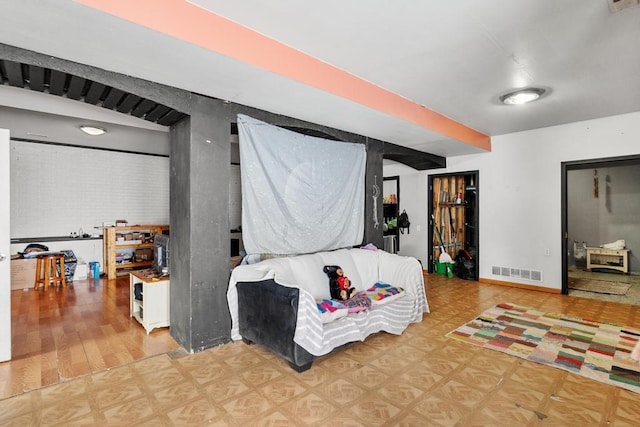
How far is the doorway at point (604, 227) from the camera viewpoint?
20.6ft

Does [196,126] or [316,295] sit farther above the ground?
[196,126]

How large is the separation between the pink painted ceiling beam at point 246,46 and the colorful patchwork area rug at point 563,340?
8.43ft

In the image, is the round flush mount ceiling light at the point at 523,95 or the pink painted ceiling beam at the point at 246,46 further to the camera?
the round flush mount ceiling light at the point at 523,95

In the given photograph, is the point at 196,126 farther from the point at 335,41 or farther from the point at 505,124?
the point at 505,124

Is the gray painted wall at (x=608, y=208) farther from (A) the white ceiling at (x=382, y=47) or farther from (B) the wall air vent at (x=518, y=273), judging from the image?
(A) the white ceiling at (x=382, y=47)

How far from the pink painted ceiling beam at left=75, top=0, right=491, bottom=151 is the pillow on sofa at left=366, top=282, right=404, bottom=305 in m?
2.00

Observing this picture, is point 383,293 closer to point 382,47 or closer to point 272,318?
point 272,318

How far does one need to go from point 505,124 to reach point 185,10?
15.6 ft

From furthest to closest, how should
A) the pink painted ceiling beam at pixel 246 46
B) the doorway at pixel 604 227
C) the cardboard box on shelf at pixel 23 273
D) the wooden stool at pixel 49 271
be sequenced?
the doorway at pixel 604 227, the wooden stool at pixel 49 271, the cardboard box on shelf at pixel 23 273, the pink painted ceiling beam at pixel 246 46

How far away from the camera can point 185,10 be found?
1997 mm

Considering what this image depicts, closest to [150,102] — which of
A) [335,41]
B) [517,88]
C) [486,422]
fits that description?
[335,41]

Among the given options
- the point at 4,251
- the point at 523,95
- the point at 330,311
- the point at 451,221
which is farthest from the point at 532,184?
the point at 4,251

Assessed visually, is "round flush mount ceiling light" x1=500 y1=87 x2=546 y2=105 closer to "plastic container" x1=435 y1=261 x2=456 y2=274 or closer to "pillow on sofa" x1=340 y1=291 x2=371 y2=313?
"pillow on sofa" x1=340 y1=291 x2=371 y2=313

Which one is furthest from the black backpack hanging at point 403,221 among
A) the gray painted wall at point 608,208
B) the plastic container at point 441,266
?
the gray painted wall at point 608,208
